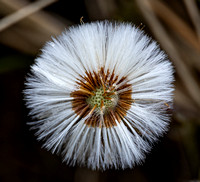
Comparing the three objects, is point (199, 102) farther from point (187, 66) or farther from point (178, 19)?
point (178, 19)

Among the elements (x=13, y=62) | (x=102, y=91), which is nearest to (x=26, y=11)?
(x=13, y=62)

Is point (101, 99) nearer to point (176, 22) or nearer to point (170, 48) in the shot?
point (170, 48)

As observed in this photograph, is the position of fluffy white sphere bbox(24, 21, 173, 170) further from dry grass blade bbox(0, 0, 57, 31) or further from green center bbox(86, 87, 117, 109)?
dry grass blade bbox(0, 0, 57, 31)

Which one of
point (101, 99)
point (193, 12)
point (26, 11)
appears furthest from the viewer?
point (193, 12)

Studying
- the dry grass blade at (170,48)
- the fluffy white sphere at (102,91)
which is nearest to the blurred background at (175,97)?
the dry grass blade at (170,48)

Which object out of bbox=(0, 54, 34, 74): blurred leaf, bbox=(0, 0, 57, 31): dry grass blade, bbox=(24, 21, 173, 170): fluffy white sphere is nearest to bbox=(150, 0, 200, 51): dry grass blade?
bbox=(0, 0, 57, 31): dry grass blade

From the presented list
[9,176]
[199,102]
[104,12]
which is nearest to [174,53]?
[199,102]
